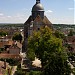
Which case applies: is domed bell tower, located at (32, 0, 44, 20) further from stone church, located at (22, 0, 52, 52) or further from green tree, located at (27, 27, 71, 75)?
green tree, located at (27, 27, 71, 75)

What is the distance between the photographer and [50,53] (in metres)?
41.0

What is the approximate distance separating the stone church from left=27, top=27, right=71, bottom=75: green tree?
13.4 meters

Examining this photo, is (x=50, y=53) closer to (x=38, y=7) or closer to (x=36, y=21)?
(x=36, y=21)

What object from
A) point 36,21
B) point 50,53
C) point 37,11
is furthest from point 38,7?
point 50,53

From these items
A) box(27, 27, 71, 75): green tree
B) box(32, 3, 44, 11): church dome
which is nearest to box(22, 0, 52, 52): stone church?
box(32, 3, 44, 11): church dome

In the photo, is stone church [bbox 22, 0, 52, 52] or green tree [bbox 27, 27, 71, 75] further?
stone church [bbox 22, 0, 52, 52]

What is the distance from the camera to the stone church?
67.9 meters

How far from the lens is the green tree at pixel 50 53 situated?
3438cm

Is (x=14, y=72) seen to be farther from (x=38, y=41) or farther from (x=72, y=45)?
(x=72, y=45)

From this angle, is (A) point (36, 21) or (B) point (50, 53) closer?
(B) point (50, 53)

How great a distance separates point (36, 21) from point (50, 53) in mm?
28120

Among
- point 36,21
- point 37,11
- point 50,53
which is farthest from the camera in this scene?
point 37,11

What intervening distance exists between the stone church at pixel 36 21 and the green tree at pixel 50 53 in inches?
528

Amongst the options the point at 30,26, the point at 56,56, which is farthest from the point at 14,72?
the point at 30,26
